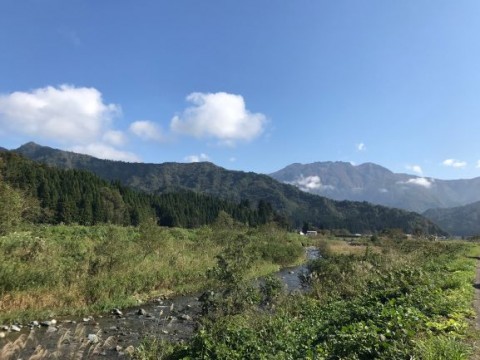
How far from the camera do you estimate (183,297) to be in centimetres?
2627

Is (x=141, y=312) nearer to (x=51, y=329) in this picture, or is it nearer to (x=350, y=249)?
(x=51, y=329)

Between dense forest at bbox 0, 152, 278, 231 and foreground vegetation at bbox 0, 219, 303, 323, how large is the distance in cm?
4390

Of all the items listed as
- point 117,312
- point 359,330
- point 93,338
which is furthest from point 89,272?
point 359,330

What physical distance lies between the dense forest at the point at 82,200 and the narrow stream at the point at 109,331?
56.9 meters

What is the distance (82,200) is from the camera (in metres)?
105

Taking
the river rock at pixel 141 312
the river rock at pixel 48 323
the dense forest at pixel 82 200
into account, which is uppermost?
the dense forest at pixel 82 200

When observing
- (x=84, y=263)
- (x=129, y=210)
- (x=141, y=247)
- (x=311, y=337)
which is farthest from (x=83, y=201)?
(x=311, y=337)

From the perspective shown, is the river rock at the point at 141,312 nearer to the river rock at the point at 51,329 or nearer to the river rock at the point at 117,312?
the river rock at the point at 117,312

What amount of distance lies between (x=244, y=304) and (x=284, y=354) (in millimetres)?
7948

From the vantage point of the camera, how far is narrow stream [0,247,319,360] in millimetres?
14719

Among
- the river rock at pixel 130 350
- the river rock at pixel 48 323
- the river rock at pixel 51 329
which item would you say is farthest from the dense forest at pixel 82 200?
the river rock at pixel 130 350

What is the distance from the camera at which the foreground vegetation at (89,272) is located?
1967cm

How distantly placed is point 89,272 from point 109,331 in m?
8.38

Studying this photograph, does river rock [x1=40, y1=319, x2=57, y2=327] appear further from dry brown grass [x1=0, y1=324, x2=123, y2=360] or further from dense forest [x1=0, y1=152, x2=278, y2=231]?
dense forest [x1=0, y1=152, x2=278, y2=231]
